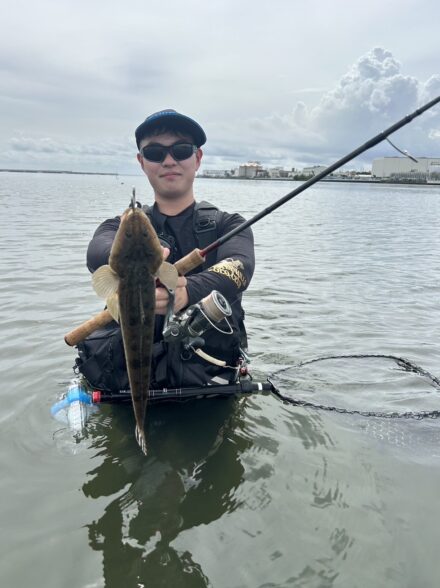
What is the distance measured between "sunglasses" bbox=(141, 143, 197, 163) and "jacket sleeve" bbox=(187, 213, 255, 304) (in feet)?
3.02

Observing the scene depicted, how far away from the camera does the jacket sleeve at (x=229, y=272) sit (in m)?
4.41

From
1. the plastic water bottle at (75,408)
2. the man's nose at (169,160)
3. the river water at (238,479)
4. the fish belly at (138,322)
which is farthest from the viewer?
the man's nose at (169,160)

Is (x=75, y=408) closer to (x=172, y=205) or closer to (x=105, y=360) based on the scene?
(x=105, y=360)

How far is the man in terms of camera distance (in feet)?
15.4

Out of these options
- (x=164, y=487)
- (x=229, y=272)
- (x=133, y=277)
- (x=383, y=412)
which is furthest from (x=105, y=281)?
(x=383, y=412)

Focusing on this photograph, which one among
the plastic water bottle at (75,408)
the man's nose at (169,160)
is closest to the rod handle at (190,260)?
the man's nose at (169,160)

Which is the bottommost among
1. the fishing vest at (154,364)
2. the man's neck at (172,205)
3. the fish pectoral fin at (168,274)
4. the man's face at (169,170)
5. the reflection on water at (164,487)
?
the reflection on water at (164,487)

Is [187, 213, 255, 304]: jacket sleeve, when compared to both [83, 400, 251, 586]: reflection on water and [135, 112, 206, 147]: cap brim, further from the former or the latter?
[83, 400, 251, 586]: reflection on water

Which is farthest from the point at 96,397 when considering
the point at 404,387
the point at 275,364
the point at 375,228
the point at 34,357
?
the point at 375,228

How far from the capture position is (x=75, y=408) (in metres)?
5.14

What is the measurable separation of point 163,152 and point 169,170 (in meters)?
0.21

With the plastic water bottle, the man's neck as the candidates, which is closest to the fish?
the plastic water bottle

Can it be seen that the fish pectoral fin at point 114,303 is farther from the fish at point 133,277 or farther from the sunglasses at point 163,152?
the sunglasses at point 163,152

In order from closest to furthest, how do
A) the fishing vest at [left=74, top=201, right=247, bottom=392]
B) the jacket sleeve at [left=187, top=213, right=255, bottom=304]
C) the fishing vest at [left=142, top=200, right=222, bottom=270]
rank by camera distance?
the jacket sleeve at [left=187, top=213, right=255, bottom=304]
the fishing vest at [left=74, top=201, right=247, bottom=392]
the fishing vest at [left=142, top=200, right=222, bottom=270]
